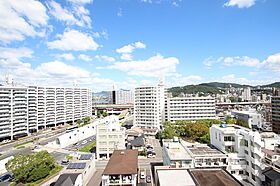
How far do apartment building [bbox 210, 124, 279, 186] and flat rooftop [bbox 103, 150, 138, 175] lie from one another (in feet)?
49.3

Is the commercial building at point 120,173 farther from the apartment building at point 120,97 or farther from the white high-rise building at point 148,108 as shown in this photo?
the apartment building at point 120,97

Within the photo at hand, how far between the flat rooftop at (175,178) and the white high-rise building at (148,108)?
49.2 m

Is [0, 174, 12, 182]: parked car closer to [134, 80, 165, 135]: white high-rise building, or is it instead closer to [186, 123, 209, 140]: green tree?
[134, 80, 165, 135]: white high-rise building

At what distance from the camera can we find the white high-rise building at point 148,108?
231 ft

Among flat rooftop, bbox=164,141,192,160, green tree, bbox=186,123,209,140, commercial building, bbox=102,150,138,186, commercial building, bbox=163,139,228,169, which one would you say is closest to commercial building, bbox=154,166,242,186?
commercial building, bbox=163,139,228,169

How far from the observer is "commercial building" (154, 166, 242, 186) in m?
16.3

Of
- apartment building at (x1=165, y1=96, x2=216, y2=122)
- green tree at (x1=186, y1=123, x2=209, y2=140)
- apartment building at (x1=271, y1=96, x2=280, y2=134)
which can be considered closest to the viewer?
green tree at (x1=186, y1=123, x2=209, y2=140)

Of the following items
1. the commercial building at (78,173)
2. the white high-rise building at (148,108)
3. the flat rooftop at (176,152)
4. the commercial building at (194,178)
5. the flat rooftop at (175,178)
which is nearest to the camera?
the flat rooftop at (175,178)

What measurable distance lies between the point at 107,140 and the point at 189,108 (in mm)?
46126

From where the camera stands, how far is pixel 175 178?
17344 millimetres

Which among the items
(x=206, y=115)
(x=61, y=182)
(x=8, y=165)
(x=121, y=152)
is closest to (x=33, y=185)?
(x=8, y=165)

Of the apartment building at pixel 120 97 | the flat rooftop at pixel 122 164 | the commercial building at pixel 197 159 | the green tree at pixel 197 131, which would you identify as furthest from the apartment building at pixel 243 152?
the apartment building at pixel 120 97

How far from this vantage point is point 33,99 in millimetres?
73312

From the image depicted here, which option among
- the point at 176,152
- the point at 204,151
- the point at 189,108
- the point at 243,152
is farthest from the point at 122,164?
the point at 189,108
